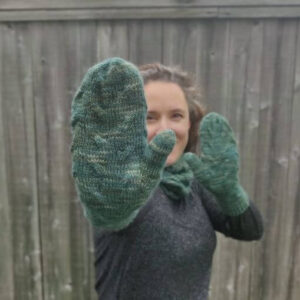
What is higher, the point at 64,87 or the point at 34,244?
the point at 64,87

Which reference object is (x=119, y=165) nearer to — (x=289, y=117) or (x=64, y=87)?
(x=64, y=87)

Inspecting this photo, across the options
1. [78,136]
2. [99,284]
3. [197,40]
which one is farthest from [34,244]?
[78,136]

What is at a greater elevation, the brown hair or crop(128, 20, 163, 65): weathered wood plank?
crop(128, 20, 163, 65): weathered wood plank

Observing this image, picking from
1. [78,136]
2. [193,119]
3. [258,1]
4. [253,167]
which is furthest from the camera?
[253,167]

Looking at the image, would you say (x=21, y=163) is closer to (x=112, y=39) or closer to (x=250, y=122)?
(x=112, y=39)

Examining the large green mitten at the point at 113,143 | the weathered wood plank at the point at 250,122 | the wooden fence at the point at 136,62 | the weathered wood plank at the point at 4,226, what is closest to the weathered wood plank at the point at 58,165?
the wooden fence at the point at 136,62

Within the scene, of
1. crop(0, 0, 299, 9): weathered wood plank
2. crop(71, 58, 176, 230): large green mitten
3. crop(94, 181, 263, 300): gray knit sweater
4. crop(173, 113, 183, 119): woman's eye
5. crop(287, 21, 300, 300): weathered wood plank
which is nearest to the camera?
crop(71, 58, 176, 230): large green mitten

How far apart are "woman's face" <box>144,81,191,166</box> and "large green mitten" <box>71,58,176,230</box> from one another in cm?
24

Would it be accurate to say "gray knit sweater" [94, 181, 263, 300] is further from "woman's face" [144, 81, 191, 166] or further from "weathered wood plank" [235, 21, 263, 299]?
"weathered wood plank" [235, 21, 263, 299]

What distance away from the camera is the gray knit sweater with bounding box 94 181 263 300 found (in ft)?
3.14

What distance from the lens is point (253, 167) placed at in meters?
1.96

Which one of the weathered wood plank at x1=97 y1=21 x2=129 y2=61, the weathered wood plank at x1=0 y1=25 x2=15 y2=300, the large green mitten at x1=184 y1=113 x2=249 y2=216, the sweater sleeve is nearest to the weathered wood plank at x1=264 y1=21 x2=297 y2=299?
the weathered wood plank at x1=97 y1=21 x2=129 y2=61

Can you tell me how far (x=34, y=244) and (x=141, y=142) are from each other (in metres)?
1.44

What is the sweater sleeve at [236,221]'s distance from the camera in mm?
1116
